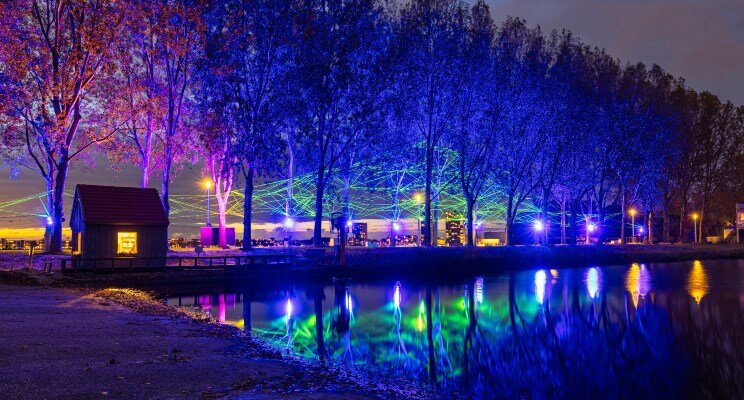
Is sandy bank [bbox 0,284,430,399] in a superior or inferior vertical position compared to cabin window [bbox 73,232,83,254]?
inferior

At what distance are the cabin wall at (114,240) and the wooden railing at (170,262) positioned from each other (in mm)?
701

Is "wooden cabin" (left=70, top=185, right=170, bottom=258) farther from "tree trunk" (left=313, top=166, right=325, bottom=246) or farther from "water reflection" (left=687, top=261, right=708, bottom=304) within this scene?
"water reflection" (left=687, top=261, right=708, bottom=304)

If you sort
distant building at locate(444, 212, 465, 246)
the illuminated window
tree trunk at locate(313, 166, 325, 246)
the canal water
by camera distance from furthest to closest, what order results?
1. distant building at locate(444, 212, 465, 246)
2. tree trunk at locate(313, 166, 325, 246)
3. the illuminated window
4. the canal water

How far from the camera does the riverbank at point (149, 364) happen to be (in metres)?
10.9

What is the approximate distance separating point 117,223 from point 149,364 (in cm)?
2839

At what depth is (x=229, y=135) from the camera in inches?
1815

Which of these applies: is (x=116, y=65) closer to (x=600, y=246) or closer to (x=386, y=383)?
(x=386, y=383)

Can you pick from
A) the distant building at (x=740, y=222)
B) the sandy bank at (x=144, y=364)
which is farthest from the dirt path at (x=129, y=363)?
the distant building at (x=740, y=222)

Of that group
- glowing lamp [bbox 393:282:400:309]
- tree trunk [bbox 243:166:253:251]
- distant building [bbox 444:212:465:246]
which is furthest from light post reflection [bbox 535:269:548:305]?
distant building [bbox 444:212:465:246]

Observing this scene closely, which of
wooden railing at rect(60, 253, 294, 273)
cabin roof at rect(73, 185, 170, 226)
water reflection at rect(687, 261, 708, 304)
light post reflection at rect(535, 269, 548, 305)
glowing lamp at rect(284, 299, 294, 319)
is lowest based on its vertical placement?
light post reflection at rect(535, 269, 548, 305)

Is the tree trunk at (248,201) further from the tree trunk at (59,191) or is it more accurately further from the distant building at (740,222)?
the distant building at (740,222)

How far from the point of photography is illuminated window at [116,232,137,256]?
39344mm

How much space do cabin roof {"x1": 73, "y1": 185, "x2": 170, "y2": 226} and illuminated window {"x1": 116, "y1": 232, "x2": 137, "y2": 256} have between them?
98cm

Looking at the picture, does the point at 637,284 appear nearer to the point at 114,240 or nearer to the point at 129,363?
the point at 114,240
